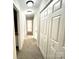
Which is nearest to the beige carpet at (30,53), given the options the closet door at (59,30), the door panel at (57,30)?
the door panel at (57,30)

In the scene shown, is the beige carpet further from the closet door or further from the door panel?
the closet door

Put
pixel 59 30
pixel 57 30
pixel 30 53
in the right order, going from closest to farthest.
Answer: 1. pixel 59 30
2. pixel 57 30
3. pixel 30 53

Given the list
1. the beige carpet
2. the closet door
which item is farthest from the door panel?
the beige carpet

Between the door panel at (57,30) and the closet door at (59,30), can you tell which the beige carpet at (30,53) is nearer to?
the door panel at (57,30)

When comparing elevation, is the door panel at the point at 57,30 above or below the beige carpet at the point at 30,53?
above

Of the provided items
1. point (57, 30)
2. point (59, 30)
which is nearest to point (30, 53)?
point (57, 30)

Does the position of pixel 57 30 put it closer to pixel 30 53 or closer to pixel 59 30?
pixel 59 30
